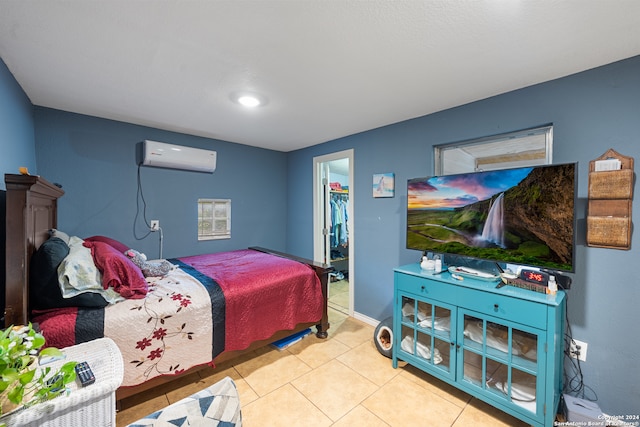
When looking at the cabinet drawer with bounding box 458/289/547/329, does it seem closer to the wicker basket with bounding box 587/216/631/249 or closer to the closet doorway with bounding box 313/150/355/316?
the wicker basket with bounding box 587/216/631/249

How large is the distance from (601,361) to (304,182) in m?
3.40

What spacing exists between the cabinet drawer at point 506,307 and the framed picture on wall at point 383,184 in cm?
133

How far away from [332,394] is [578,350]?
1692 mm

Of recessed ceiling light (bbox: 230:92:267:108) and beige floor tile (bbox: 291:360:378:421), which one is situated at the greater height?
recessed ceiling light (bbox: 230:92:267:108)

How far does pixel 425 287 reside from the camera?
2.03 meters

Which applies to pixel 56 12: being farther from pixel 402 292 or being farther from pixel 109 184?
pixel 402 292

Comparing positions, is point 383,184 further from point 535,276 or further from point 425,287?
point 535,276

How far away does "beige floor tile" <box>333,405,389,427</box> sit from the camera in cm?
166

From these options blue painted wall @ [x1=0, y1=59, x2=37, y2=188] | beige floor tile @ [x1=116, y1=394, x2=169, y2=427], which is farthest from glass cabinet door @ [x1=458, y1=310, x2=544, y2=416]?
blue painted wall @ [x1=0, y1=59, x2=37, y2=188]

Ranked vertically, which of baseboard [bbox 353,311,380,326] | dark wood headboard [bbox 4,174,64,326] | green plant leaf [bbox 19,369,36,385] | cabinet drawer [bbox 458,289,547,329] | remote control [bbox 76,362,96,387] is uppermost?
dark wood headboard [bbox 4,174,64,326]

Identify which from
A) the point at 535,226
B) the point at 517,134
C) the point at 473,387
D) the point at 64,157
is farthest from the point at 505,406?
the point at 64,157

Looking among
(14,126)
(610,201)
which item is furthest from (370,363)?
(14,126)

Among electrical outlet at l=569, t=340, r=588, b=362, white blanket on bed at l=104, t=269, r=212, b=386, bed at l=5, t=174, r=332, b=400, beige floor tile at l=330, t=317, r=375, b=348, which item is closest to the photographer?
bed at l=5, t=174, r=332, b=400

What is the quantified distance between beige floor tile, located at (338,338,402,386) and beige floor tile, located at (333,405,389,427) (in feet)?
1.12
